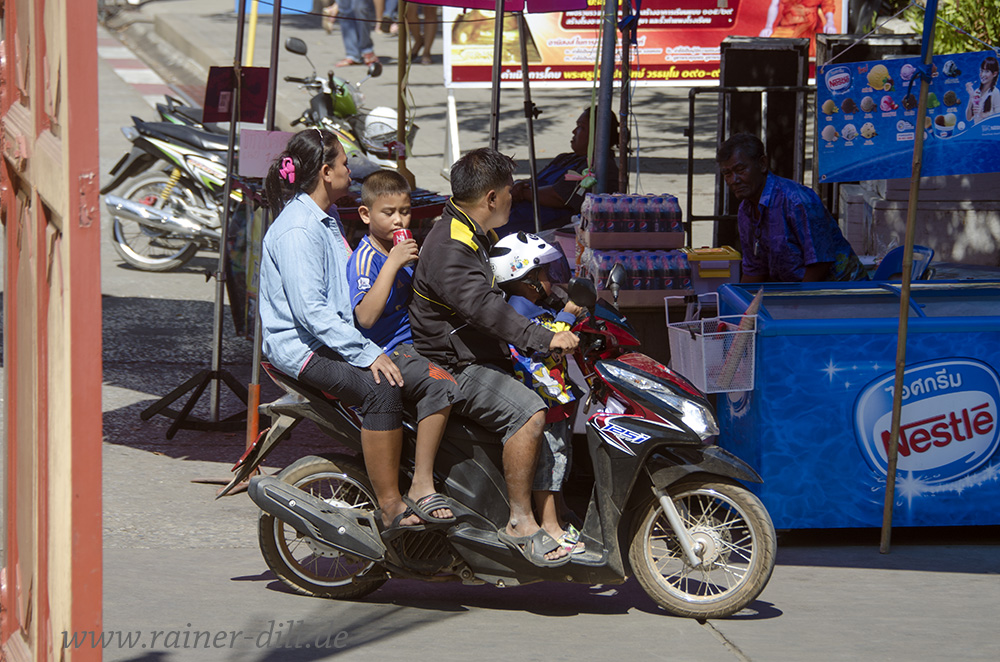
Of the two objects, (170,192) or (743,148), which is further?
(170,192)

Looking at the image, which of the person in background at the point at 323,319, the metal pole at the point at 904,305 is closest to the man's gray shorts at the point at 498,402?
the person in background at the point at 323,319

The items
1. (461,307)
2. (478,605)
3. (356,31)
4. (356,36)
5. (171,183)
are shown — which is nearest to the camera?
(461,307)

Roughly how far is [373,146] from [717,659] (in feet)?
25.5

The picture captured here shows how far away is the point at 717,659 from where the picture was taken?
159 inches

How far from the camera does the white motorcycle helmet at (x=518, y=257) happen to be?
4324 mm

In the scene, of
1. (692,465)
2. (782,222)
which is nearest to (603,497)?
(692,465)

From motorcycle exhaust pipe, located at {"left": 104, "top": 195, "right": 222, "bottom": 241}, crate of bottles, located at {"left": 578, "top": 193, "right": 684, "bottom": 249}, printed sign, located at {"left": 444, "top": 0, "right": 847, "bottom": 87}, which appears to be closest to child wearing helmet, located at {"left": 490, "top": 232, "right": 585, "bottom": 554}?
crate of bottles, located at {"left": 578, "top": 193, "right": 684, "bottom": 249}

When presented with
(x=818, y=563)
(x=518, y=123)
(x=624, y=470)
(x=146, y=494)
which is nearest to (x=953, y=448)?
(x=818, y=563)

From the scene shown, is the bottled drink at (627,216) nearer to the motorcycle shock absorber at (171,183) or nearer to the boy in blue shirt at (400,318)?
the boy in blue shirt at (400,318)

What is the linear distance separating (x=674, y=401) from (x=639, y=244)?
198 cm

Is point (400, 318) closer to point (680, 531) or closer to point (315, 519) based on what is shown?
point (315, 519)

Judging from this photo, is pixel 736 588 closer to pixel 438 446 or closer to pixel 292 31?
pixel 438 446

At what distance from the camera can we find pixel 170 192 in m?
10.2

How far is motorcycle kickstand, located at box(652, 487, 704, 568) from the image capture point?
429 centimetres
